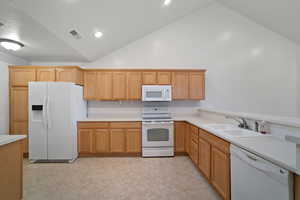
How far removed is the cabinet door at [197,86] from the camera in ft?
12.8

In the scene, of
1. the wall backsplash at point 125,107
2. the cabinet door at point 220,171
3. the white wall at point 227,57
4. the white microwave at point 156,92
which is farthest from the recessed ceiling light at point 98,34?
the cabinet door at point 220,171

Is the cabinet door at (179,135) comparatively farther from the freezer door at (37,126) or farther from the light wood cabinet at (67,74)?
the freezer door at (37,126)

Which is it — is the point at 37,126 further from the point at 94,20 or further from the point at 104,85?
the point at 94,20

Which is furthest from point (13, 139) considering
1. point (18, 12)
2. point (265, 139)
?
point (265, 139)

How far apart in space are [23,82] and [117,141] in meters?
2.61

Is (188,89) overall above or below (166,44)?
below

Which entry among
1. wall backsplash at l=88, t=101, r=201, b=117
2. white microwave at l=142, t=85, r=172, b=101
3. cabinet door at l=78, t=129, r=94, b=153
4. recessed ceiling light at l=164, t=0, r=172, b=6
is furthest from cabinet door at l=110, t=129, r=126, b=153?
recessed ceiling light at l=164, t=0, r=172, b=6

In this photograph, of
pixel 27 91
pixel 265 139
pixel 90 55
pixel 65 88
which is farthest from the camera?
pixel 90 55

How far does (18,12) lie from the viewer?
1.93 metres

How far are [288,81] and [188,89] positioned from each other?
2.93 m

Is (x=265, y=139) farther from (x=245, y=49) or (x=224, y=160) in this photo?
(x=245, y=49)

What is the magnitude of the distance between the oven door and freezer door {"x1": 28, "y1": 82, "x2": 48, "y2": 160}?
2154 mm

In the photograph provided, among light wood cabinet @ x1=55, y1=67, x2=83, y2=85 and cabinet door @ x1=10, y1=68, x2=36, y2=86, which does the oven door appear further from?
cabinet door @ x1=10, y1=68, x2=36, y2=86

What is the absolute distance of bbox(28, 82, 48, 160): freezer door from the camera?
317 centimetres
